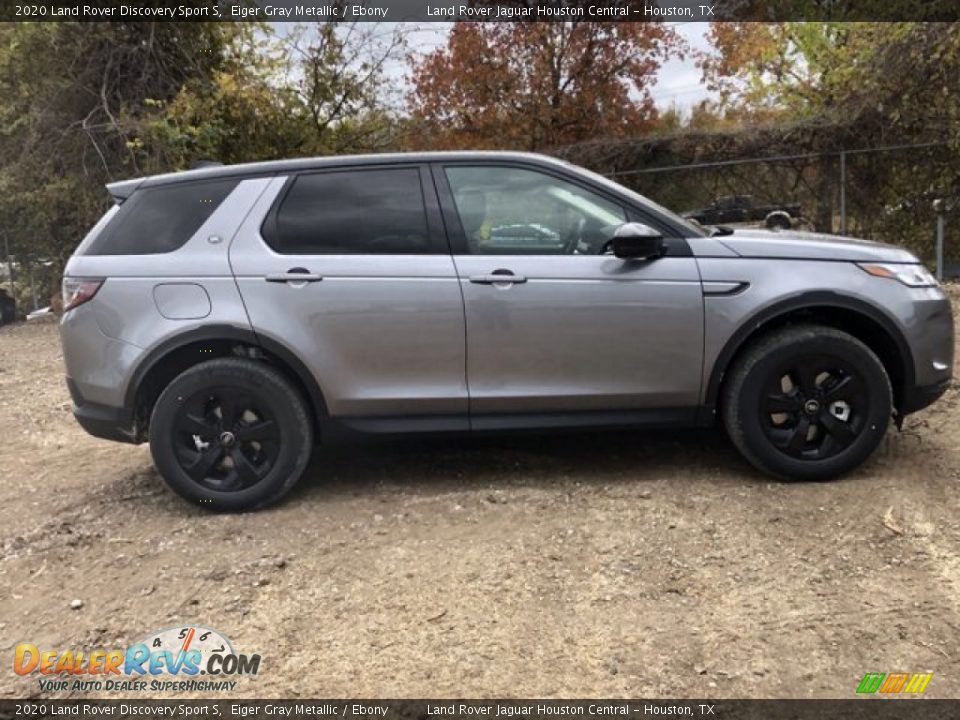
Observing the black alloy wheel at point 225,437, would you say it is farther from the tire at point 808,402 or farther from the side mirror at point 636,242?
the tire at point 808,402

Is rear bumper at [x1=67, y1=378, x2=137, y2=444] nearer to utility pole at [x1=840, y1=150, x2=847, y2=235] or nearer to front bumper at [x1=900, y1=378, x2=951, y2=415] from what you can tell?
front bumper at [x1=900, y1=378, x2=951, y2=415]

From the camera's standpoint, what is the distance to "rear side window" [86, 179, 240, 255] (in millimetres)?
3895

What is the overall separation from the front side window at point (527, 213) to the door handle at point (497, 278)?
13cm

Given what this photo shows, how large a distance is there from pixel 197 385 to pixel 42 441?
2.67m

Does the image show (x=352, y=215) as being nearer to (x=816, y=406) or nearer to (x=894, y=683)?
(x=816, y=406)

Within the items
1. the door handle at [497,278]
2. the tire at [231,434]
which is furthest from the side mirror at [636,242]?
the tire at [231,434]

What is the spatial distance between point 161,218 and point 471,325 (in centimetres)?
168

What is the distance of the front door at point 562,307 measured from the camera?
12.3ft

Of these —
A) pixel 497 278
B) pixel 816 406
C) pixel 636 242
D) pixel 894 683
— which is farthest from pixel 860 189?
pixel 894 683

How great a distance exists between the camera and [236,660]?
2.69 meters

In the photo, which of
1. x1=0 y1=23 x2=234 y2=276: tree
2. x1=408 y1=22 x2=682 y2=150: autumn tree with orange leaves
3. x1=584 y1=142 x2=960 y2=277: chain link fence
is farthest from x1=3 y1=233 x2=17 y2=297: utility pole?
x1=584 y1=142 x2=960 y2=277: chain link fence

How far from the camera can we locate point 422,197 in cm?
391

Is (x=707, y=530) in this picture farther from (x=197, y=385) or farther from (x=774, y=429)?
(x=197, y=385)

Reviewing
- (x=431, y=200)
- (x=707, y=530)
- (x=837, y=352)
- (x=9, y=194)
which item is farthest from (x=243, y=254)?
(x=9, y=194)
